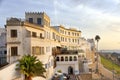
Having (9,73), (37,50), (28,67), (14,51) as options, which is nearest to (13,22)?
(14,51)

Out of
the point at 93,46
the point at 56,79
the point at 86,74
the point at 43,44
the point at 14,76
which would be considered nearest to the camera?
the point at 14,76

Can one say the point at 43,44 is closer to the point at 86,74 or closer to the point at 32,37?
the point at 32,37

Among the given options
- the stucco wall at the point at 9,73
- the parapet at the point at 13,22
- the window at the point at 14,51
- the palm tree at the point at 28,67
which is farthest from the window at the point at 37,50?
the stucco wall at the point at 9,73

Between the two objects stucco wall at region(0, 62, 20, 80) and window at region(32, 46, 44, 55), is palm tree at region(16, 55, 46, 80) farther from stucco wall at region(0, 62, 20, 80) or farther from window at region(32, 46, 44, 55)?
window at region(32, 46, 44, 55)

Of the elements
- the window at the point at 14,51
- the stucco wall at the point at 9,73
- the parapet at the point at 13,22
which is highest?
the parapet at the point at 13,22

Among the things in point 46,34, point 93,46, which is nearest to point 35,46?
point 46,34

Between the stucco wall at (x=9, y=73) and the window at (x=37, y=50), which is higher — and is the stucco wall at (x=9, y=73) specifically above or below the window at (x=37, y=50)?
below

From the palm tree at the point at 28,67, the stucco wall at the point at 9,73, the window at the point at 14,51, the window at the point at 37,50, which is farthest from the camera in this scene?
the window at the point at 37,50

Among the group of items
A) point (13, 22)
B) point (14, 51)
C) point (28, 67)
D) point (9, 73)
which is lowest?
point (9, 73)

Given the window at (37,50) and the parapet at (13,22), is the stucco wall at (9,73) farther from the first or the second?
the parapet at (13,22)

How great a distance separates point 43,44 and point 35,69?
11.0 metres

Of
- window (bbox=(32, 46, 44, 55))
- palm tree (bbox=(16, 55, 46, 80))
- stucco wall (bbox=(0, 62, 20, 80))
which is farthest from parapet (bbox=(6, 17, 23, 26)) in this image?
stucco wall (bbox=(0, 62, 20, 80))

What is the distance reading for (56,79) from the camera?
50656mm

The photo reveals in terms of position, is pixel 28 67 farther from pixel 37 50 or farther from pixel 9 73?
pixel 37 50
